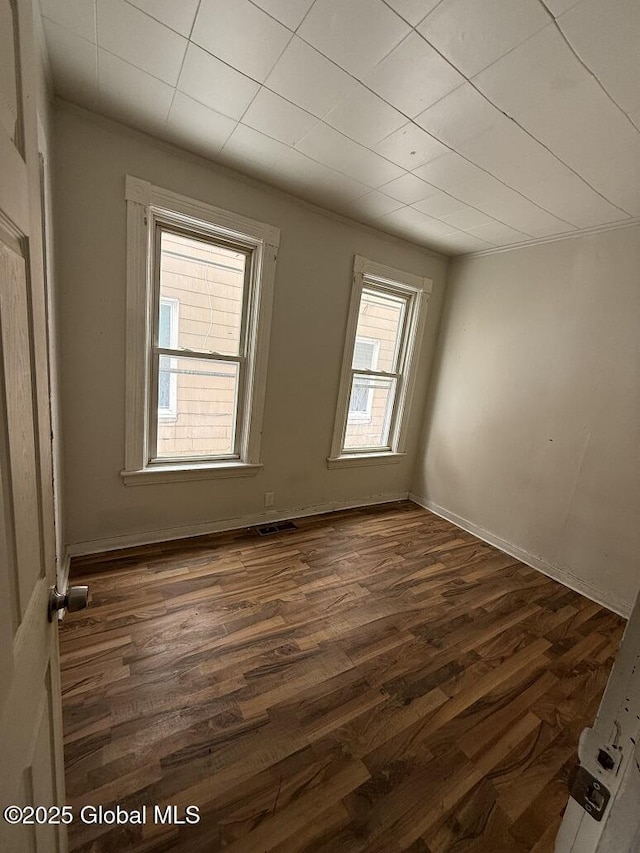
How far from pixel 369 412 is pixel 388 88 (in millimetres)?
2473

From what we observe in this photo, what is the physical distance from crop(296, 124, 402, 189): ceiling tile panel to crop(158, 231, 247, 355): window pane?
2.78 ft

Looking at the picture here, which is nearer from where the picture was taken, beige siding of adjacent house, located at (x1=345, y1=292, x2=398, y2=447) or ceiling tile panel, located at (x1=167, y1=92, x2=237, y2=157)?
ceiling tile panel, located at (x1=167, y1=92, x2=237, y2=157)

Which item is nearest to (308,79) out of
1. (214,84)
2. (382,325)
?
(214,84)

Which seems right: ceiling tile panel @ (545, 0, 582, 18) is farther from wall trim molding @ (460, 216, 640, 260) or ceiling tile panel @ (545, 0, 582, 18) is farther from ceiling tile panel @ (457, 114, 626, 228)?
wall trim molding @ (460, 216, 640, 260)

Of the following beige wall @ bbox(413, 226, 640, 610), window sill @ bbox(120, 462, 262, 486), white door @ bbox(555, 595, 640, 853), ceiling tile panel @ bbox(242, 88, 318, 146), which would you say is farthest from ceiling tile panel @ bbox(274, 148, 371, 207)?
white door @ bbox(555, 595, 640, 853)

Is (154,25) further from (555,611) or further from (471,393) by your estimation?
(555,611)

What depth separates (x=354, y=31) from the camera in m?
1.21

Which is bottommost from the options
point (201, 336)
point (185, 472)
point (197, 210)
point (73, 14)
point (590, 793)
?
point (185, 472)

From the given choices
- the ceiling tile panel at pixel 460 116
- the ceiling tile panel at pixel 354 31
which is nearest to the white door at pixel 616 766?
the ceiling tile panel at pixel 354 31

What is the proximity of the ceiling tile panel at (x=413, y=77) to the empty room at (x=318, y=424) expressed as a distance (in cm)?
1

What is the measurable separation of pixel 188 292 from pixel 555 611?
334 centimetres

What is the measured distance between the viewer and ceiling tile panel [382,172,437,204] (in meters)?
2.11

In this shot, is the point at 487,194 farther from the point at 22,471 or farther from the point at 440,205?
the point at 22,471

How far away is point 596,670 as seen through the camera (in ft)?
5.78
